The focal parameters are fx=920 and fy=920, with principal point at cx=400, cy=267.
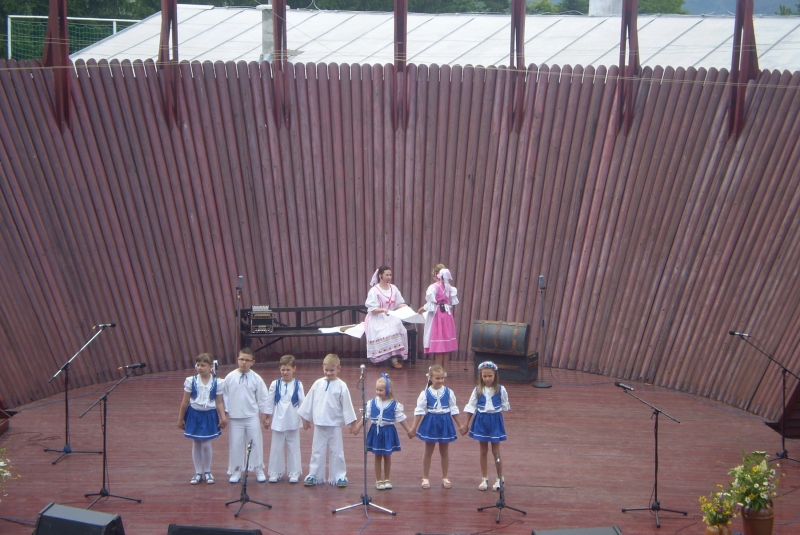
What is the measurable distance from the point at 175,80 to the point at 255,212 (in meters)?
2.08

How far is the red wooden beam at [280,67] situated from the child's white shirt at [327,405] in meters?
5.73

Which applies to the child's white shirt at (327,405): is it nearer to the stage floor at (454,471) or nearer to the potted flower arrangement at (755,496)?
the stage floor at (454,471)

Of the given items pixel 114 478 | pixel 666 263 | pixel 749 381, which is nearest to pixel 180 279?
pixel 114 478

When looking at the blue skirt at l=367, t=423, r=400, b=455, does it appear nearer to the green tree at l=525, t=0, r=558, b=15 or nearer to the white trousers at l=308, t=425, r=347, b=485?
the white trousers at l=308, t=425, r=347, b=485

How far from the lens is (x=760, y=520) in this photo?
7.04 meters

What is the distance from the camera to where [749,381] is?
420 inches

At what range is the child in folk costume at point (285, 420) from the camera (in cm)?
828

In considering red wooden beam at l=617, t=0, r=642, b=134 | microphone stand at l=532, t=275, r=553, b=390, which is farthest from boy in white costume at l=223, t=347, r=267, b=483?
red wooden beam at l=617, t=0, r=642, b=134

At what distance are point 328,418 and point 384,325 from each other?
168 inches

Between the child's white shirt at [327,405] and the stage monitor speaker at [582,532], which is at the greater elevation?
the child's white shirt at [327,405]

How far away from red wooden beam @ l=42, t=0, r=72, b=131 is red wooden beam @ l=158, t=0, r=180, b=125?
120cm

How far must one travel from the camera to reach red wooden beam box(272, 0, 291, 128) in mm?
12711

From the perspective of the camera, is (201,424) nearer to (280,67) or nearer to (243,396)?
(243,396)

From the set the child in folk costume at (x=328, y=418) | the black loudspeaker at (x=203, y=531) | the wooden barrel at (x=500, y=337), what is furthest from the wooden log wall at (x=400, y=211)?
the black loudspeaker at (x=203, y=531)
